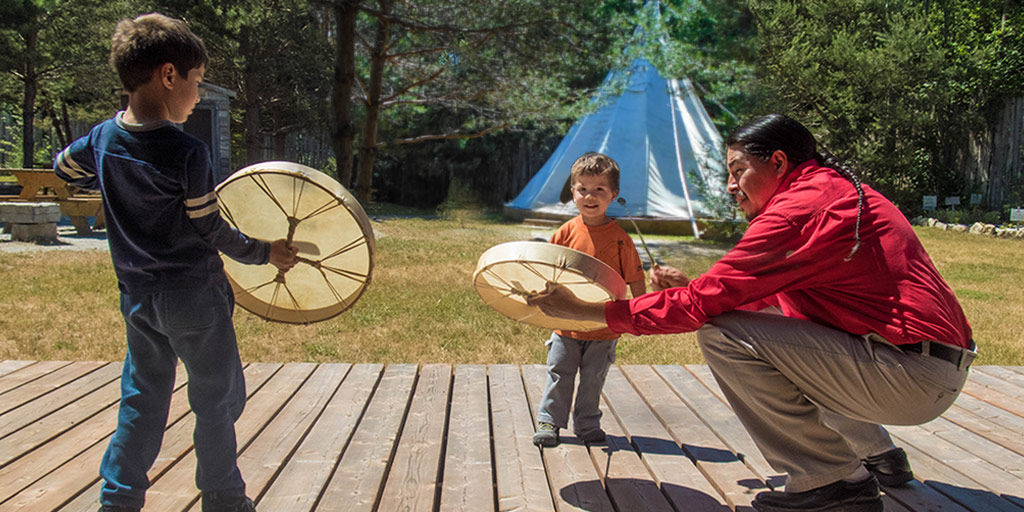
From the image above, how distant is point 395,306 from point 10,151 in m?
24.9

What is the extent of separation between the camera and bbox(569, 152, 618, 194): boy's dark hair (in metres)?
2.96

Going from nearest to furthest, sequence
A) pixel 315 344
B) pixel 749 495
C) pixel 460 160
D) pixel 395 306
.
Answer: pixel 749 495
pixel 315 344
pixel 395 306
pixel 460 160

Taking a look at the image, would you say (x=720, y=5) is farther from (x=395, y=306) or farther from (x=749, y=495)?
(x=749, y=495)

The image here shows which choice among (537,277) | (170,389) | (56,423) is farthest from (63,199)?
(537,277)

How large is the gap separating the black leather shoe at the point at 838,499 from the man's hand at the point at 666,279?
0.68m

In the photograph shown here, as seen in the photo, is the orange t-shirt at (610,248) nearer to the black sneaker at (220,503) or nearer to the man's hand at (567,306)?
the man's hand at (567,306)

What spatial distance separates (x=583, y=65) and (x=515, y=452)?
10.0 m

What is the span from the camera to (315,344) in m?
4.86

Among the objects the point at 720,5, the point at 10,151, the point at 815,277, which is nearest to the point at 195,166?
the point at 815,277

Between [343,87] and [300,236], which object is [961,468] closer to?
[300,236]

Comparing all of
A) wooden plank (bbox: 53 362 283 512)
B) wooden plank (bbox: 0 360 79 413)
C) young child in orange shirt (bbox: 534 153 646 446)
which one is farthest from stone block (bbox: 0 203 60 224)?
young child in orange shirt (bbox: 534 153 646 446)

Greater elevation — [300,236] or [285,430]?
[300,236]

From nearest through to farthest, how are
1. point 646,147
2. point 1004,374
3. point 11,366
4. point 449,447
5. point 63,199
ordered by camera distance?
point 449,447
point 11,366
point 1004,374
point 63,199
point 646,147

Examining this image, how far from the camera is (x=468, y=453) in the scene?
2.71m
